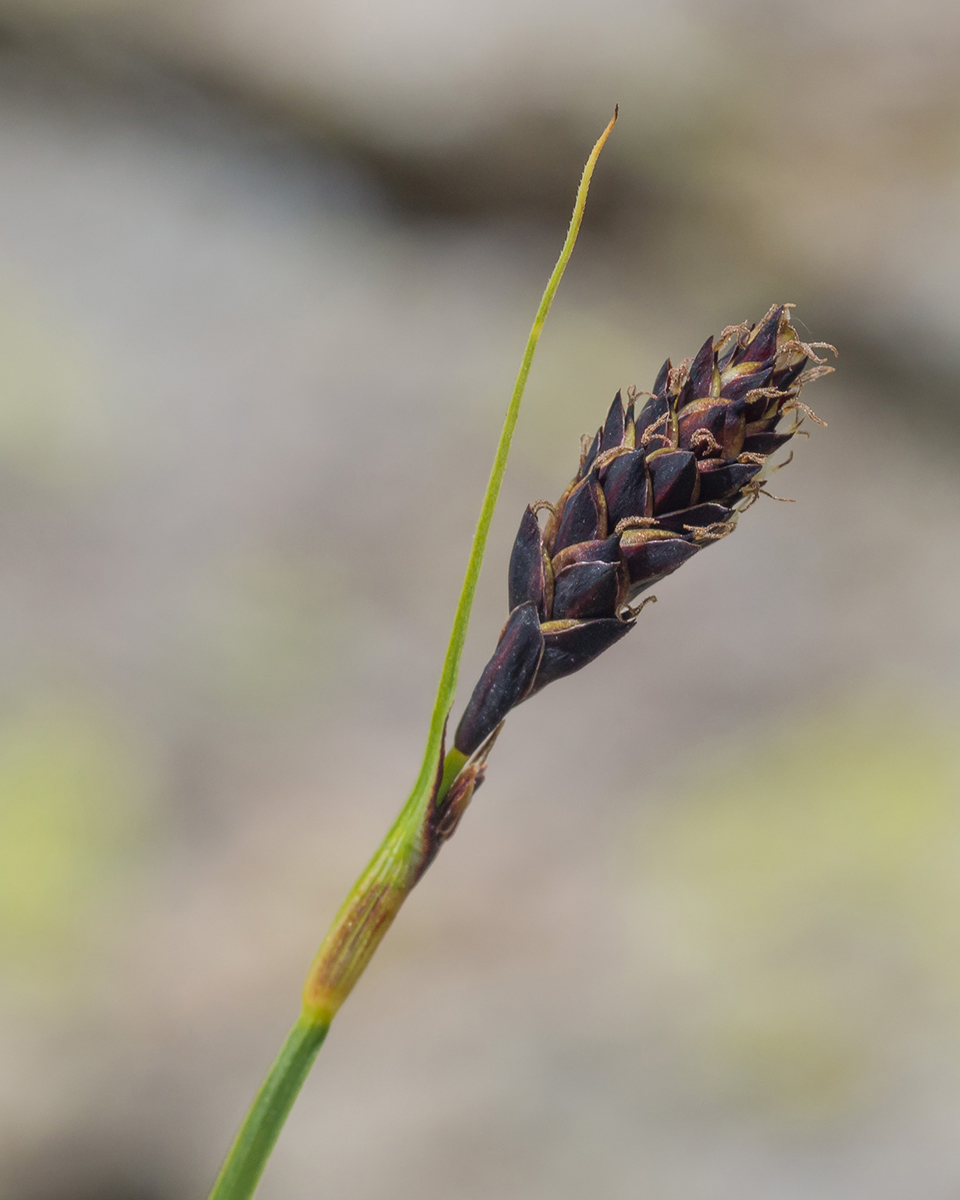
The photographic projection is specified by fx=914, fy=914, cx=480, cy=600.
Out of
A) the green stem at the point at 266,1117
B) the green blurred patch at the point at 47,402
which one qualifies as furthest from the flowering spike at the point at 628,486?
the green blurred patch at the point at 47,402

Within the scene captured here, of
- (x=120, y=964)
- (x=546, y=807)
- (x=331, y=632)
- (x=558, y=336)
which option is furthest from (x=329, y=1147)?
(x=558, y=336)

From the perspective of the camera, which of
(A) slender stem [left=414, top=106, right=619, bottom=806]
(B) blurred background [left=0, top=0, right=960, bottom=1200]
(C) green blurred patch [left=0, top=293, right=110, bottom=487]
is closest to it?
(A) slender stem [left=414, top=106, right=619, bottom=806]

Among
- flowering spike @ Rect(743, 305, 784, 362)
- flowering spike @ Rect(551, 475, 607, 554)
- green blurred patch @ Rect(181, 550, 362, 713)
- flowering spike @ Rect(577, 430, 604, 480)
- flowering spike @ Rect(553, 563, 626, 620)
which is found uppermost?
green blurred patch @ Rect(181, 550, 362, 713)

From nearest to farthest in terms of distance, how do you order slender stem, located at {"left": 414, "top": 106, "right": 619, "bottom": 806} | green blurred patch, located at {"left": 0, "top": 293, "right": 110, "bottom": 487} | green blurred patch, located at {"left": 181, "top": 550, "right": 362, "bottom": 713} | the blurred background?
slender stem, located at {"left": 414, "top": 106, "right": 619, "bottom": 806}, the blurred background, green blurred patch, located at {"left": 181, "top": 550, "right": 362, "bottom": 713}, green blurred patch, located at {"left": 0, "top": 293, "right": 110, "bottom": 487}

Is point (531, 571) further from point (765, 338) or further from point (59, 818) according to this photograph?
point (59, 818)

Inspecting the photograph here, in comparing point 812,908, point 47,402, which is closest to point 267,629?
point 47,402

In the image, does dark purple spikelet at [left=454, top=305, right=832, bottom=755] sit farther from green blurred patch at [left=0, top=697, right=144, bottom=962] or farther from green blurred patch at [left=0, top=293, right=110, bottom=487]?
green blurred patch at [left=0, top=293, right=110, bottom=487]

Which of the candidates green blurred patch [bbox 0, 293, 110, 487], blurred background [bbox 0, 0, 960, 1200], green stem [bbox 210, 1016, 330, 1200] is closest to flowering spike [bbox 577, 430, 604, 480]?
green stem [bbox 210, 1016, 330, 1200]

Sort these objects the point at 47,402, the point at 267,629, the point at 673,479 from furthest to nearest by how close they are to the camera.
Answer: the point at 47,402, the point at 267,629, the point at 673,479

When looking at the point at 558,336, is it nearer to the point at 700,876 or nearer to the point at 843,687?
the point at 843,687
